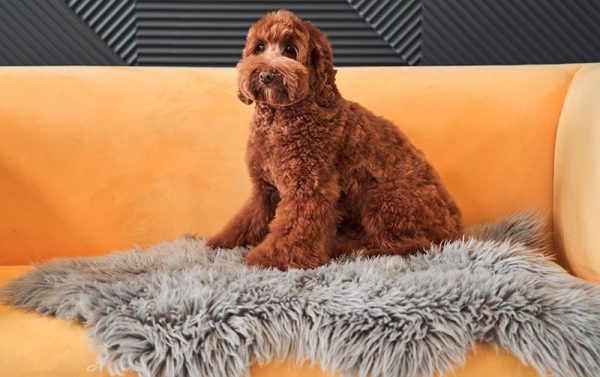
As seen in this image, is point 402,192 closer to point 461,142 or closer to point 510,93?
point 461,142

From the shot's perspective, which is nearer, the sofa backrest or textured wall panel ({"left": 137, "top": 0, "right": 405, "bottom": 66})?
the sofa backrest

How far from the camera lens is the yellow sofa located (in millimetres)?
2074

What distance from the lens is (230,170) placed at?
214cm

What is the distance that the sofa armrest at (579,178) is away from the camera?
1729 mm

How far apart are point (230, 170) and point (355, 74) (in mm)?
557

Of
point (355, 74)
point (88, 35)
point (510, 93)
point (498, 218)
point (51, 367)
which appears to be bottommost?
point (51, 367)

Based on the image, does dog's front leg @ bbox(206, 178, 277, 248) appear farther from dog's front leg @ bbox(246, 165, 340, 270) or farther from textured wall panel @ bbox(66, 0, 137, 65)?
textured wall panel @ bbox(66, 0, 137, 65)

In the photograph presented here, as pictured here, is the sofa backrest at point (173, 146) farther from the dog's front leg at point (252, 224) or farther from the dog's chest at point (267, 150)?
the dog's chest at point (267, 150)

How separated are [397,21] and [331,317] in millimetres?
1650

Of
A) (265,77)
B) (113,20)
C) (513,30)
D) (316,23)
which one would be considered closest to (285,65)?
(265,77)

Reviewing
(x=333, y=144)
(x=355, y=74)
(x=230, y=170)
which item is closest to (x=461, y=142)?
→ (x=355, y=74)

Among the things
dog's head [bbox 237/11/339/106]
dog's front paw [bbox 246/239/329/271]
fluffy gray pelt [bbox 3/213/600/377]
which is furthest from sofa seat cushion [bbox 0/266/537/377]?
dog's head [bbox 237/11/339/106]

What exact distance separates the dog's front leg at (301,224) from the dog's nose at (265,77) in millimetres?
267

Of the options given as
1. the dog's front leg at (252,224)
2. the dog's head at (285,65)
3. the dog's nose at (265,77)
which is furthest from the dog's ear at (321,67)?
the dog's front leg at (252,224)
